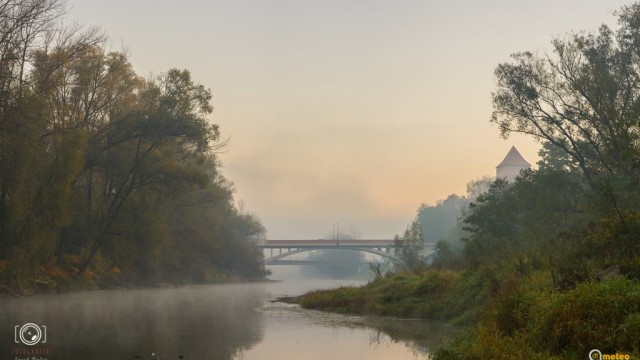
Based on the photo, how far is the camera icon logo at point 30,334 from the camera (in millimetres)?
15898

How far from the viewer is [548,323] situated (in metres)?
11.1

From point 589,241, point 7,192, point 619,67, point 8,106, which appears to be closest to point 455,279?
point 589,241

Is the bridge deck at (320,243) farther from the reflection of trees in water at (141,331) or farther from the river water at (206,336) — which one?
the river water at (206,336)

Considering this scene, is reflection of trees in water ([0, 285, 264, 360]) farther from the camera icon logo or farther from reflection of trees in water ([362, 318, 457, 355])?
reflection of trees in water ([362, 318, 457, 355])

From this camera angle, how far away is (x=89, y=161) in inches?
1891

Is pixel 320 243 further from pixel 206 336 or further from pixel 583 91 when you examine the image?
pixel 206 336

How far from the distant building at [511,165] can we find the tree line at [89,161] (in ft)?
444

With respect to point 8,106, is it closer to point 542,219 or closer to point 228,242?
point 542,219

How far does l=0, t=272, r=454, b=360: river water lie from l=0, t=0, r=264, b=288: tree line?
12.9 meters

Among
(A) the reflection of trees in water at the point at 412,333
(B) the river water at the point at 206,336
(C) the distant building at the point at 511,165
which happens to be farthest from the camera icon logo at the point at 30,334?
(C) the distant building at the point at 511,165

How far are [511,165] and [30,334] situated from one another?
183 m

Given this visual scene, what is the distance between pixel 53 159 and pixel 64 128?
7.85ft

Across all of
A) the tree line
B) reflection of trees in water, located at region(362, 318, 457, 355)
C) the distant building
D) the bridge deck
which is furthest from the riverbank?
the distant building

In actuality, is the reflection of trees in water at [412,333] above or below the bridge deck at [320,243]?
below
